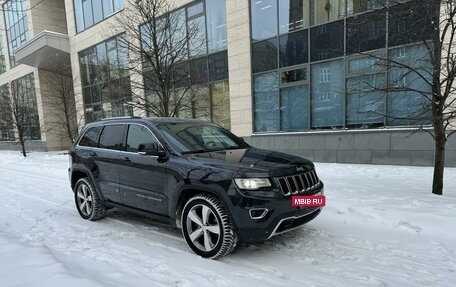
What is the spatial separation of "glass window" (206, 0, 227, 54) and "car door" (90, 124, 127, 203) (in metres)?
10.00

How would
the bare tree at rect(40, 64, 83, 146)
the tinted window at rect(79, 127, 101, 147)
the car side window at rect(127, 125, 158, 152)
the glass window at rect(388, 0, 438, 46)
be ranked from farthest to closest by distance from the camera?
the bare tree at rect(40, 64, 83, 146), the tinted window at rect(79, 127, 101, 147), the glass window at rect(388, 0, 438, 46), the car side window at rect(127, 125, 158, 152)

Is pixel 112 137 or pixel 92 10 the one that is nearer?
pixel 112 137

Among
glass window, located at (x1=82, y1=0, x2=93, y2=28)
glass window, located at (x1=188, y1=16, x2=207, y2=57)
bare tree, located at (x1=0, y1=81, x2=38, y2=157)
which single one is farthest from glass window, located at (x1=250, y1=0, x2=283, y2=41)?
bare tree, located at (x1=0, y1=81, x2=38, y2=157)

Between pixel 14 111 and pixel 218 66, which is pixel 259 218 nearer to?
pixel 218 66

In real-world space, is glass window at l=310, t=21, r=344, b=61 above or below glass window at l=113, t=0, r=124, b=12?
below

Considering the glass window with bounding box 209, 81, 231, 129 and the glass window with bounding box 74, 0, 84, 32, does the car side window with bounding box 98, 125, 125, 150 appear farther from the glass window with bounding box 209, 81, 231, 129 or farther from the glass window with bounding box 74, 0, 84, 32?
the glass window with bounding box 74, 0, 84, 32

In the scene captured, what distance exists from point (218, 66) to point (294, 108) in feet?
13.7

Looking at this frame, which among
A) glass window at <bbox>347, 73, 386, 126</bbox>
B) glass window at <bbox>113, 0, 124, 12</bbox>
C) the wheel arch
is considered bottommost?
the wheel arch

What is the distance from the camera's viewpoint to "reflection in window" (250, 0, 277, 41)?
13016 millimetres

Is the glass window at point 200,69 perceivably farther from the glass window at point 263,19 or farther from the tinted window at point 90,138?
the tinted window at point 90,138

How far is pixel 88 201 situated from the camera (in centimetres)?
589

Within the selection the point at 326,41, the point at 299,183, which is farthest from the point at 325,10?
the point at 299,183

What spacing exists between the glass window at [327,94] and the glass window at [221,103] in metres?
4.04

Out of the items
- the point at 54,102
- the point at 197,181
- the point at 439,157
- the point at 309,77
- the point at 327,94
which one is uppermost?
the point at 54,102
